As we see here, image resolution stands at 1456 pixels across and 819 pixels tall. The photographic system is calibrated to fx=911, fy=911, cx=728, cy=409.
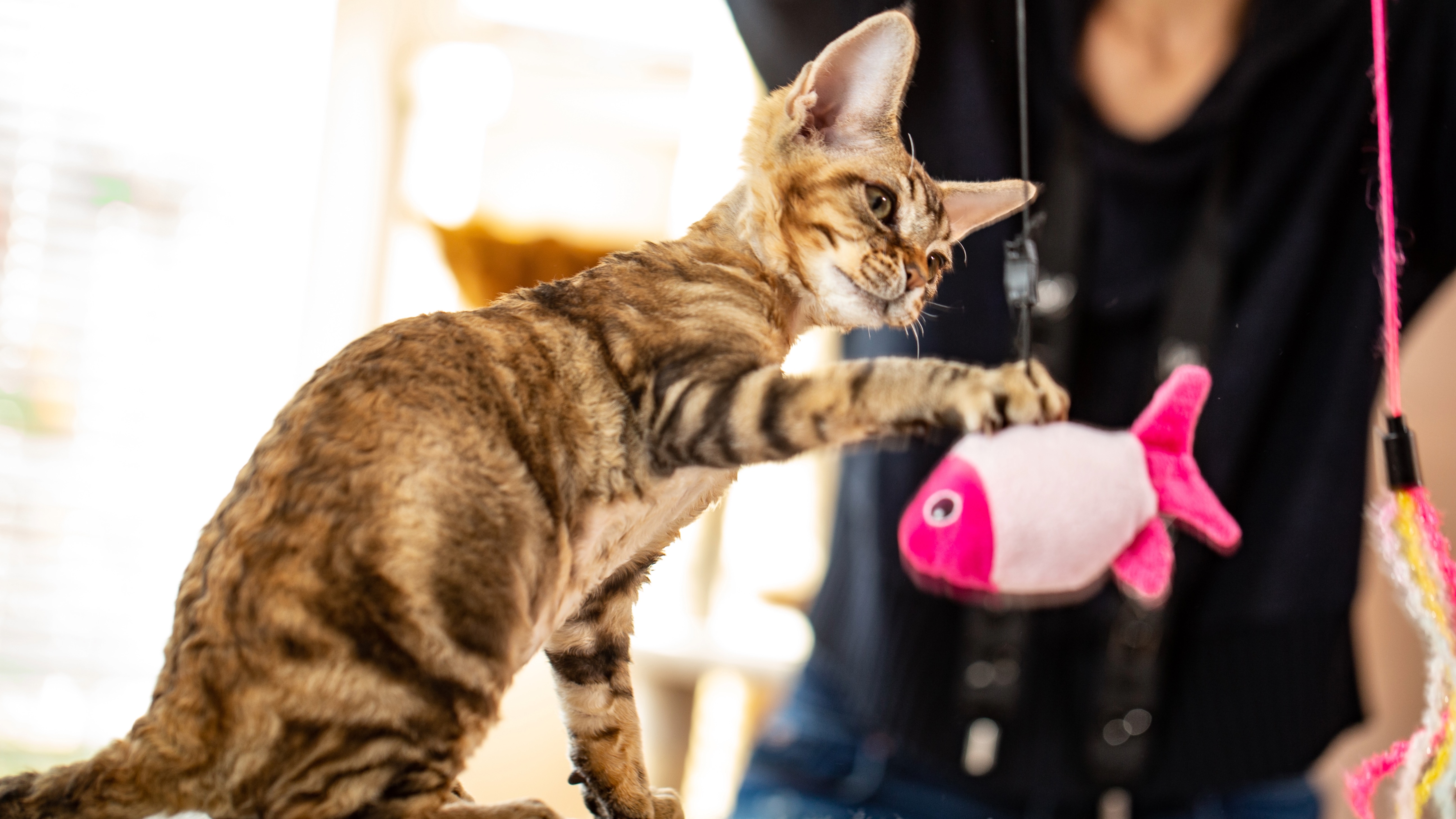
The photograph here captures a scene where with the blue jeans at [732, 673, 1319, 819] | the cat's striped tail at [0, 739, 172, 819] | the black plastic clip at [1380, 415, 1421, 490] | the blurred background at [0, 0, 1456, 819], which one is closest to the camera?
the cat's striped tail at [0, 739, 172, 819]

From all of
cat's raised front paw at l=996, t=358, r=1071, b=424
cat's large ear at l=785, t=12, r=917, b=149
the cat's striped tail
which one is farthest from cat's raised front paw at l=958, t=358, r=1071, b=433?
the cat's striped tail

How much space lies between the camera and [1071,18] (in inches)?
→ 37.1

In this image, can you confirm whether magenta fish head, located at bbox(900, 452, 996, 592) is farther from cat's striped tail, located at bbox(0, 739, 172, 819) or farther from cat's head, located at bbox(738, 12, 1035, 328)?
cat's striped tail, located at bbox(0, 739, 172, 819)

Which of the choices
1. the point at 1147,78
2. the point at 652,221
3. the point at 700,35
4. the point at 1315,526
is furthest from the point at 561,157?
the point at 1315,526

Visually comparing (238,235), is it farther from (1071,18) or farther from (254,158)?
(1071,18)

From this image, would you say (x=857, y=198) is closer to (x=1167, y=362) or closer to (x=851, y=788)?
(x=1167, y=362)

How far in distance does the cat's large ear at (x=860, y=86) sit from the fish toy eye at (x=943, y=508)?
260 millimetres

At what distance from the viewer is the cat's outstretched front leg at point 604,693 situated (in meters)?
0.59

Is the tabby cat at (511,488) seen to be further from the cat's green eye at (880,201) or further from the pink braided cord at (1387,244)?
the pink braided cord at (1387,244)

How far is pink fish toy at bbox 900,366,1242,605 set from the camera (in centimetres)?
48

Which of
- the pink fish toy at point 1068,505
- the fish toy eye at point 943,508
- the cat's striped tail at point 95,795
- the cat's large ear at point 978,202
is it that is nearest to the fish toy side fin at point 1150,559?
the pink fish toy at point 1068,505

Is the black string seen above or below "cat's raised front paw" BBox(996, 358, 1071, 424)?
above

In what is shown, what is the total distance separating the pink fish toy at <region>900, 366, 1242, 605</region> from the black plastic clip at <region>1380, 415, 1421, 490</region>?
0.12 m

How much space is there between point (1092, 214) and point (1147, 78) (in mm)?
157
